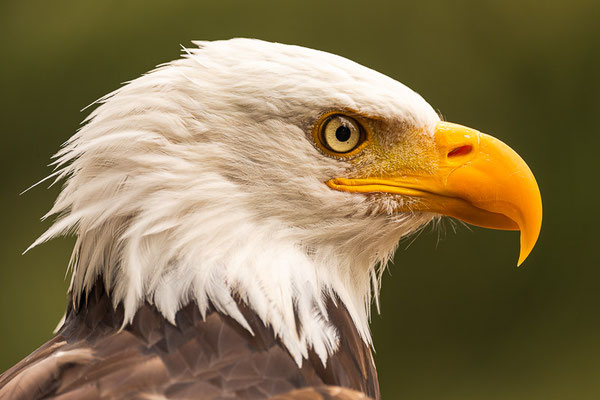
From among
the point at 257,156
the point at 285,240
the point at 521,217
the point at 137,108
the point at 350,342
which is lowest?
the point at 350,342

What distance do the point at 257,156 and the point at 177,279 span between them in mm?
272

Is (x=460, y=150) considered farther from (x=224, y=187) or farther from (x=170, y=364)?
(x=170, y=364)

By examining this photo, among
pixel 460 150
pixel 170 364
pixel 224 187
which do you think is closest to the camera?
pixel 170 364

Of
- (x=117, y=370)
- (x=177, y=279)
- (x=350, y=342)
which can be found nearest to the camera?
(x=117, y=370)

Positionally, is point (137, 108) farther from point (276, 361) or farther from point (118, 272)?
point (276, 361)

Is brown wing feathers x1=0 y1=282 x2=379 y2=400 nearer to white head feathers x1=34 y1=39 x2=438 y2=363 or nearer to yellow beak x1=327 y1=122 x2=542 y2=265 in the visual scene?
white head feathers x1=34 y1=39 x2=438 y2=363

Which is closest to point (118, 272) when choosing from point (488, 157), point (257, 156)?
point (257, 156)

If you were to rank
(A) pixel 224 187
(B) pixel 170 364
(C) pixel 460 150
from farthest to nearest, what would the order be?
(C) pixel 460 150 < (A) pixel 224 187 < (B) pixel 170 364

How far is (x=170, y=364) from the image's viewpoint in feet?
4.61

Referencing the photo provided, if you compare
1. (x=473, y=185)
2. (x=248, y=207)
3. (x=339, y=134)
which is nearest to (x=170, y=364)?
(x=248, y=207)

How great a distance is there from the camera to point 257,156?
1.58m

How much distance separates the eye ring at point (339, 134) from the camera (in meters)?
1.59

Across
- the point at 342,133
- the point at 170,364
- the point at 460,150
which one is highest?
the point at 342,133

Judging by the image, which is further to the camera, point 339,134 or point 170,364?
point 339,134
